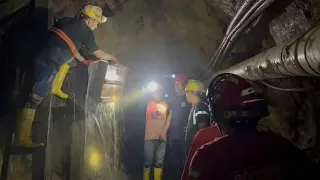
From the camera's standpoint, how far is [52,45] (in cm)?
308

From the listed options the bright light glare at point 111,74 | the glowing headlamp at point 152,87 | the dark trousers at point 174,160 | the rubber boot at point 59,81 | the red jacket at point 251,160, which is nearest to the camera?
the red jacket at point 251,160

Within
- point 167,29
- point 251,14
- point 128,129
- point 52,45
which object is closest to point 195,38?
point 167,29

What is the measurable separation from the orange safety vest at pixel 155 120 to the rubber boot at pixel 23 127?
3.23 m

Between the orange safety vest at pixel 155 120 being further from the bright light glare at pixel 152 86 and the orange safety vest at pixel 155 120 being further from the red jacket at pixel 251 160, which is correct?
the red jacket at pixel 251 160

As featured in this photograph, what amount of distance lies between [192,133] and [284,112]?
4.18 feet

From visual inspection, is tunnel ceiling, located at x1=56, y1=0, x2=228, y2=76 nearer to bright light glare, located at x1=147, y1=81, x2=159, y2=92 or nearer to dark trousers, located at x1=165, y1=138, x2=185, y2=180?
bright light glare, located at x1=147, y1=81, x2=159, y2=92

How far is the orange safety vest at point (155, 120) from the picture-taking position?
19.5 ft

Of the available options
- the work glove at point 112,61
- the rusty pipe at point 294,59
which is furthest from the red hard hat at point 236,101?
the work glove at point 112,61

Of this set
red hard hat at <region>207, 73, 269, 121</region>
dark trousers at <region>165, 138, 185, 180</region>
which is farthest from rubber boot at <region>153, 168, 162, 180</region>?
red hard hat at <region>207, 73, 269, 121</region>

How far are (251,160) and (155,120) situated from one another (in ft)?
14.7

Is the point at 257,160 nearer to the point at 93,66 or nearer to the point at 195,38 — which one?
the point at 93,66

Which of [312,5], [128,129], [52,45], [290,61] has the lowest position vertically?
[128,129]

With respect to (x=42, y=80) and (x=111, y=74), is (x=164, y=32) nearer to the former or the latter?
(x=111, y=74)

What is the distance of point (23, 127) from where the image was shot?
9.47 ft
